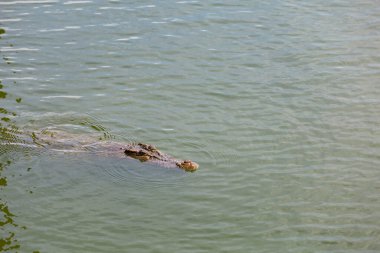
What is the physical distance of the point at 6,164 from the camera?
384 inches

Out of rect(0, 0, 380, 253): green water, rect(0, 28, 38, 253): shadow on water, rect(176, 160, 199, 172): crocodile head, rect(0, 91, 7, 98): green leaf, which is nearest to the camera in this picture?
rect(0, 28, 38, 253): shadow on water

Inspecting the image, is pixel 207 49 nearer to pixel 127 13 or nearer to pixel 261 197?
pixel 127 13

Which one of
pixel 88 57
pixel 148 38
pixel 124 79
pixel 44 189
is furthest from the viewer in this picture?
pixel 148 38

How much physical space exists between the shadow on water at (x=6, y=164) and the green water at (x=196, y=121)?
25mm

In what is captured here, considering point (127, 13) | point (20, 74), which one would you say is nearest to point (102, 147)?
point (20, 74)

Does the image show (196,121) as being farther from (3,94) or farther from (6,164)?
(3,94)

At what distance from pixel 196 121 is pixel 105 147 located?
1.77 m

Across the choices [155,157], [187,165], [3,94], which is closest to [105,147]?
[155,157]

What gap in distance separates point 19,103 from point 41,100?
1.24 ft

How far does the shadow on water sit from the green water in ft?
0.08

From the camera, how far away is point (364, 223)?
28.0ft

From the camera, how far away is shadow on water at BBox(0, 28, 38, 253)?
26.4 feet

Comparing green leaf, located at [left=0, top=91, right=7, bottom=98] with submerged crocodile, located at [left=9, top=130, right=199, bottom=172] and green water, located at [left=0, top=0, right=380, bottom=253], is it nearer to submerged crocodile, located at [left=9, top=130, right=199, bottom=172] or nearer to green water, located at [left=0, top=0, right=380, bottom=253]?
green water, located at [left=0, top=0, right=380, bottom=253]

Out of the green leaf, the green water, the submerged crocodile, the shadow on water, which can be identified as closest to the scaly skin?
the submerged crocodile
